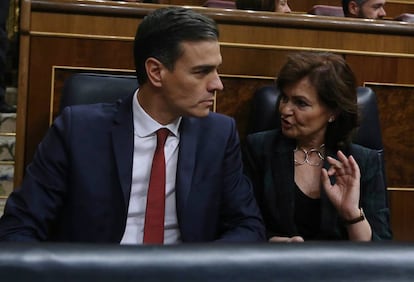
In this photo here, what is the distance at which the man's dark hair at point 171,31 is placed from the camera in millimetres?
983

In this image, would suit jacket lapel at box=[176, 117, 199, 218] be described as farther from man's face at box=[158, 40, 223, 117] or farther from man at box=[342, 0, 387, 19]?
man at box=[342, 0, 387, 19]

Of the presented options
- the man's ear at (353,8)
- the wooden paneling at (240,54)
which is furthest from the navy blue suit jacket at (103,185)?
the man's ear at (353,8)

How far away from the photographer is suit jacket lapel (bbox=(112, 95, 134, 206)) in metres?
0.96

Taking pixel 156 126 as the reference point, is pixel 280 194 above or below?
below

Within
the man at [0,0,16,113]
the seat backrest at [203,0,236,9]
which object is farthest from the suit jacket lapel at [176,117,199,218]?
the seat backrest at [203,0,236,9]

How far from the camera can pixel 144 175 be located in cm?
99

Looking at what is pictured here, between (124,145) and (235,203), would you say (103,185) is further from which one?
(235,203)

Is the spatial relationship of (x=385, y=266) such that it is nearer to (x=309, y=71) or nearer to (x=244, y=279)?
(x=244, y=279)

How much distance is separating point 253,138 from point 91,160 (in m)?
0.35

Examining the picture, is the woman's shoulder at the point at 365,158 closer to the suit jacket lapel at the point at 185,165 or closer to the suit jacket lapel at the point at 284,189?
the suit jacket lapel at the point at 284,189

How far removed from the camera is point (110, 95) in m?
1.17

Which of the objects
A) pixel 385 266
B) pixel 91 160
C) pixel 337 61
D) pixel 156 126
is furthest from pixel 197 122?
pixel 385 266

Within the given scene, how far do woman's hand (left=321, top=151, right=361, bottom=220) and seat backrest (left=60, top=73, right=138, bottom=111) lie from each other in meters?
0.37

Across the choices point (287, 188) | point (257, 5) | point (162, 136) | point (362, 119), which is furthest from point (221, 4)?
point (162, 136)
